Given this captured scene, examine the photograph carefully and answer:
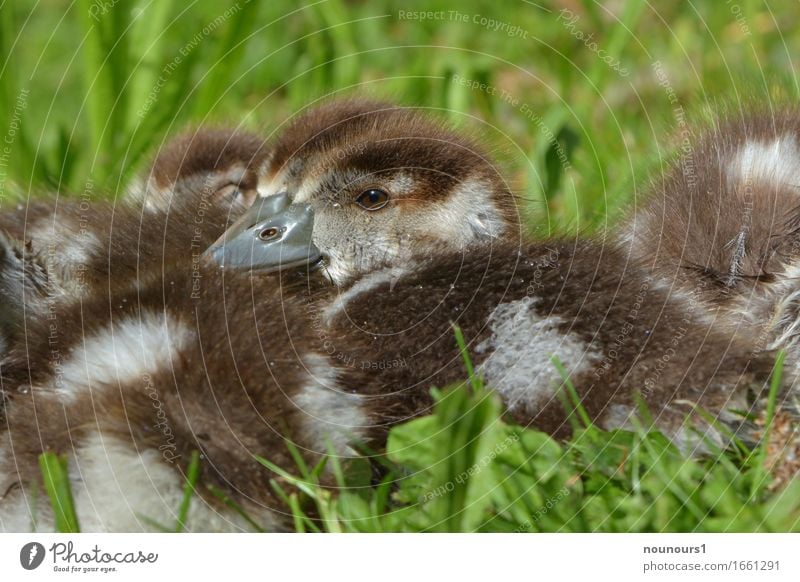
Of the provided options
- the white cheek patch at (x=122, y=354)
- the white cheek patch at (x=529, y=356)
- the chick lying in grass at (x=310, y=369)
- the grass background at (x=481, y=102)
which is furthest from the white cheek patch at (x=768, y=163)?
the white cheek patch at (x=122, y=354)

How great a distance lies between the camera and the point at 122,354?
1.08m

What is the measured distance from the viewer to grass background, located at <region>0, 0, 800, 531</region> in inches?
40.9

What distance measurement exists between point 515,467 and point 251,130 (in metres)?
0.83

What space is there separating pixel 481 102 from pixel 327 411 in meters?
0.99

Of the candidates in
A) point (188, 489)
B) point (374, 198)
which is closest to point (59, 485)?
point (188, 489)

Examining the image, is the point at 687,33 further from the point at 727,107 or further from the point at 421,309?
the point at 421,309

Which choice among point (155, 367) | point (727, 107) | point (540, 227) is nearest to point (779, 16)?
point (727, 107)

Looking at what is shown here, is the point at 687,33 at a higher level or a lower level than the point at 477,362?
higher

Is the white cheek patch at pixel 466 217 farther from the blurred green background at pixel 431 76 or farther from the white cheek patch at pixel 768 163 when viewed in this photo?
the white cheek patch at pixel 768 163

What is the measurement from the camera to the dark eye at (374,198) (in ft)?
4.48

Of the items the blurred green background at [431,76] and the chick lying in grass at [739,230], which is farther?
the blurred green background at [431,76]

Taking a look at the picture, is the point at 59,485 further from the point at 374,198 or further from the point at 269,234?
the point at 374,198

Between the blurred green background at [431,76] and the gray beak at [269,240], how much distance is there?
9.0 inches

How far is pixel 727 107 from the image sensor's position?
1468mm
